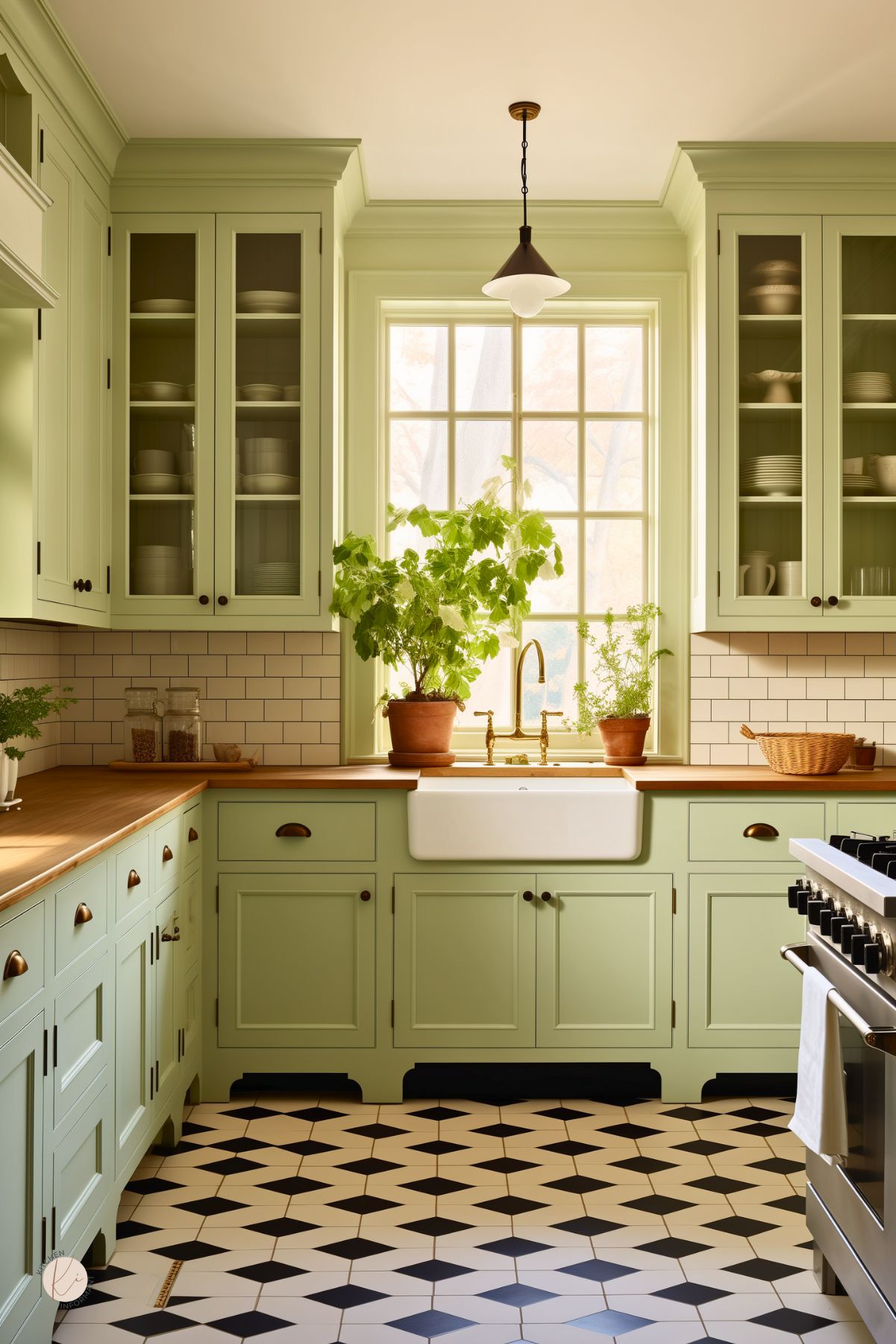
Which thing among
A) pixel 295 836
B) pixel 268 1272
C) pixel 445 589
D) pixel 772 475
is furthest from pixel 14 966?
pixel 772 475

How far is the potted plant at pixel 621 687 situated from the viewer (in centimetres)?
397

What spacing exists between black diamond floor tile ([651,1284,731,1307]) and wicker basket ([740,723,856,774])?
5.30ft

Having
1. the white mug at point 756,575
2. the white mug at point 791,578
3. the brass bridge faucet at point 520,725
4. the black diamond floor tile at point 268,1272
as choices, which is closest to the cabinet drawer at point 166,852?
the black diamond floor tile at point 268,1272

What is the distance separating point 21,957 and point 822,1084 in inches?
53.2

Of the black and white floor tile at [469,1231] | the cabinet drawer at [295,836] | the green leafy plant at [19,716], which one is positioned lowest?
the black and white floor tile at [469,1231]

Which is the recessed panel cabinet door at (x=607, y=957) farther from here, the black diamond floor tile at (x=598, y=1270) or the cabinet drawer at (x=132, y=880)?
the cabinet drawer at (x=132, y=880)

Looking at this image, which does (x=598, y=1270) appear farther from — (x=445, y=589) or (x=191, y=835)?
(x=445, y=589)

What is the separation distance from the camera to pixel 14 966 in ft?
5.97

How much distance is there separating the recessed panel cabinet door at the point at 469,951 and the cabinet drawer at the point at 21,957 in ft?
5.31

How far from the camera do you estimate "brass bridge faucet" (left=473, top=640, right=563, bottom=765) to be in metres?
3.95

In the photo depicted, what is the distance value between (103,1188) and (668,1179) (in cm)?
135

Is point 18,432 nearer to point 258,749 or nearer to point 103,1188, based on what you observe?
point 258,749

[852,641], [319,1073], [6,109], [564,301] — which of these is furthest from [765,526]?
[6,109]

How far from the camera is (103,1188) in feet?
7.89
